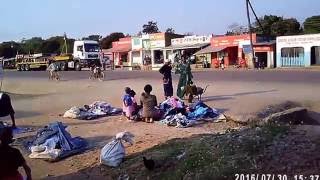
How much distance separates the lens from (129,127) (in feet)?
38.7

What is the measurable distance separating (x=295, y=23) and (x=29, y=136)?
55.0 m

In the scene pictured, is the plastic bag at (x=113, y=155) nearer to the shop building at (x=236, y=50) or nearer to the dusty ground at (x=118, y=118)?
the dusty ground at (x=118, y=118)

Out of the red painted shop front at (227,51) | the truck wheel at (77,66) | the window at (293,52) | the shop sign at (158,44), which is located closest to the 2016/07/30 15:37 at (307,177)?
the window at (293,52)

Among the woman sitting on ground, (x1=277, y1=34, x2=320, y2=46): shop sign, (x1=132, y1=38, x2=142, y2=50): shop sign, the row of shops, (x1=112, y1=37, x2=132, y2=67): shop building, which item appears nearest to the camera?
the woman sitting on ground

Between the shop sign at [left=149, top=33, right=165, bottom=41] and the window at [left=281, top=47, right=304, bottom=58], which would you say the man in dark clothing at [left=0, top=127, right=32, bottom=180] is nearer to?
the window at [left=281, top=47, right=304, bottom=58]

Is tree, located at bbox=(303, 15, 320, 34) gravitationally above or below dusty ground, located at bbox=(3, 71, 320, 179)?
above

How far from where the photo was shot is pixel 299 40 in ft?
144

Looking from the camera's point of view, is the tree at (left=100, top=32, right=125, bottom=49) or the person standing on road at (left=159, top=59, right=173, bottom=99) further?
the tree at (left=100, top=32, right=125, bottom=49)

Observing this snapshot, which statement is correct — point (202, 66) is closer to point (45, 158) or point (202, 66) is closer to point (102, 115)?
point (102, 115)

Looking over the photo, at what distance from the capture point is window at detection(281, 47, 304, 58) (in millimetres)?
44219

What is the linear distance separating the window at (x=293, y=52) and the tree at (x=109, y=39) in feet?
149

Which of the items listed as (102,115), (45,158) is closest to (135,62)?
(102,115)

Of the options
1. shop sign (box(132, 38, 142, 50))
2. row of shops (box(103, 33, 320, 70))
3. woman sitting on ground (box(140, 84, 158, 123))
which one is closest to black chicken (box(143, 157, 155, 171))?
woman sitting on ground (box(140, 84, 158, 123))

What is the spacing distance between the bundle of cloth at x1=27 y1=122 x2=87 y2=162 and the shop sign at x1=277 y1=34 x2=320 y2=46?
36.2 meters
